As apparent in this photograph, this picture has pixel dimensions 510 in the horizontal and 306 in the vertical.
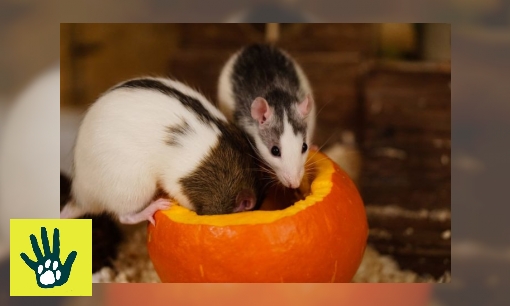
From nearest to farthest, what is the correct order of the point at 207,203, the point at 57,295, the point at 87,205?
1. the point at 57,295
2. the point at 207,203
3. the point at 87,205

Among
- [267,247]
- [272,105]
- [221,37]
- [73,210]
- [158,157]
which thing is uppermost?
[221,37]

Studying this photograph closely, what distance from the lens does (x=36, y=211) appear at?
1421 mm

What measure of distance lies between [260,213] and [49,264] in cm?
56

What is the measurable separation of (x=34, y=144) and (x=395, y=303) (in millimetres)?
1050

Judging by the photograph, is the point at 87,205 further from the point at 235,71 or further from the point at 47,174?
the point at 235,71

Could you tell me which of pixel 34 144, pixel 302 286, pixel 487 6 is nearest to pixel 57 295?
pixel 34 144

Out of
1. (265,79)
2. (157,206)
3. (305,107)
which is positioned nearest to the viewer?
(157,206)

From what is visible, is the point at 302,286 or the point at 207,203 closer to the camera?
the point at 302,286

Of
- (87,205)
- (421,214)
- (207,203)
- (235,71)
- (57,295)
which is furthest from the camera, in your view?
(421,214)

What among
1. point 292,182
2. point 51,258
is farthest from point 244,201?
point 51,258

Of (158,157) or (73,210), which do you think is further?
(73,210)

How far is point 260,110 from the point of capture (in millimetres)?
1942

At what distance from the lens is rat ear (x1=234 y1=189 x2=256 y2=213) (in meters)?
1.68

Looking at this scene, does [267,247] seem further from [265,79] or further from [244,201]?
[265,79]
